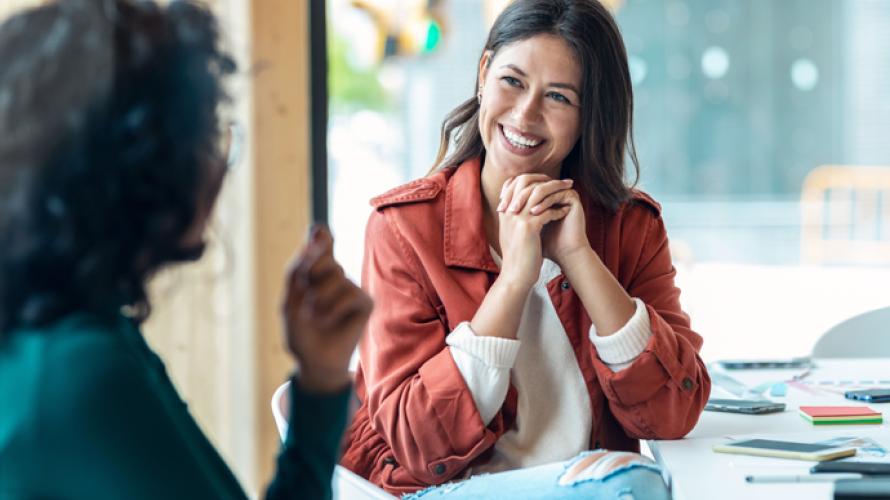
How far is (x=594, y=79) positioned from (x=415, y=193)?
0.33 m

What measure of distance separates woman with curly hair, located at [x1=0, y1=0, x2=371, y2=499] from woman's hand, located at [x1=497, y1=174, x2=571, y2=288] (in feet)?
2.56

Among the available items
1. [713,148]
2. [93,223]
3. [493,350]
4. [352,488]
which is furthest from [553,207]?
[713,148]

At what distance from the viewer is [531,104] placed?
5.54 feet

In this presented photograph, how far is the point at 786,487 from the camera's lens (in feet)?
3.96

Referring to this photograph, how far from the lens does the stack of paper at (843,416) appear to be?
5.06 feet

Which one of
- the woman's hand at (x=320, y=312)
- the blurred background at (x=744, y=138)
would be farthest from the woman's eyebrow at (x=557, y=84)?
the blurred background at (x=744, y=138)

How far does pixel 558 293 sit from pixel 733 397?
37cm

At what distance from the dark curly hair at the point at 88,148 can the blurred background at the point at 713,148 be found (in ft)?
9.01

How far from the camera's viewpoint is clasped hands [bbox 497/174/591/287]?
1.56 metres

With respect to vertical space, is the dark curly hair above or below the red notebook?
above

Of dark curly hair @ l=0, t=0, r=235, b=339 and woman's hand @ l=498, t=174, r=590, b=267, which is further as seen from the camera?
woman's hand @ l=498, t=174, r=590, b=267

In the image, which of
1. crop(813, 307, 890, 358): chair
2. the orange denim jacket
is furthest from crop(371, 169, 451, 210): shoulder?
crop(813, 307, 890, 358): chair

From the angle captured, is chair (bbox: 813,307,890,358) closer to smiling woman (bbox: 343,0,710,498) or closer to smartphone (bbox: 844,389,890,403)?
smartphone (bbox: 844,389,890,403)

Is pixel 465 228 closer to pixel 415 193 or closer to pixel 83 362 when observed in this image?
pixel 415 193
